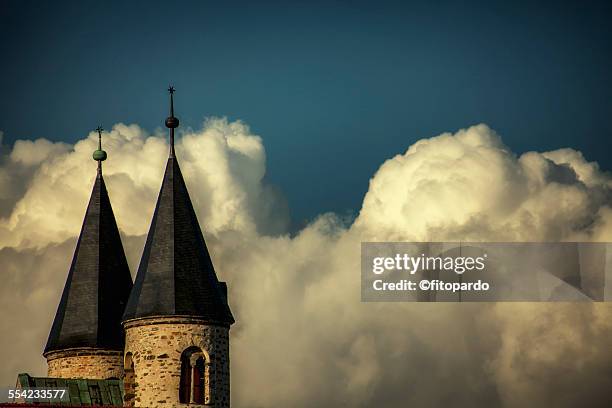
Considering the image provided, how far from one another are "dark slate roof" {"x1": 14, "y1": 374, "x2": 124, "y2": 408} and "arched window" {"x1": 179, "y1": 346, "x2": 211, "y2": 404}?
12.2ft

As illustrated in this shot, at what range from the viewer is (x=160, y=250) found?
94312 mm

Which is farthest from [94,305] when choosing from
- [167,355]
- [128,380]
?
[167,355]

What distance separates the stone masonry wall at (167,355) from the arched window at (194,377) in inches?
8.2

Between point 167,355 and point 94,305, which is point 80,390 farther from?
point 167,355

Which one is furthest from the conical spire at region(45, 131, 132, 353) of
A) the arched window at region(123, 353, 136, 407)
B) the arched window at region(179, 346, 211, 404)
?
the arched window at region(179, 346, 211, 404)

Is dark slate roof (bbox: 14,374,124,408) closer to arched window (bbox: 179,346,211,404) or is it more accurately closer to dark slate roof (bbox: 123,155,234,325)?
arched window (bbox: 179,346,211,404)

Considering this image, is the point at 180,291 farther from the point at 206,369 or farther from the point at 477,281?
the point at 477,281

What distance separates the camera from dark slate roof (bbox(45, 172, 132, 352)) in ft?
322

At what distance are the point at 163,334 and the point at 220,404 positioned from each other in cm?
363

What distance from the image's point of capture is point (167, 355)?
92.6 meters

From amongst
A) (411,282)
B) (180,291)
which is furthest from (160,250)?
(411,282)

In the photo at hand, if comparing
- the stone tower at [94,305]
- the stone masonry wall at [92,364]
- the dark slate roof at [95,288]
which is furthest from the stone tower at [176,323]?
the dark slate roof at [95,288]

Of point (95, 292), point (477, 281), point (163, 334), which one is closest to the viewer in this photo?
point (163, 334)

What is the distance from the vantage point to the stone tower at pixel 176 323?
92562mm
